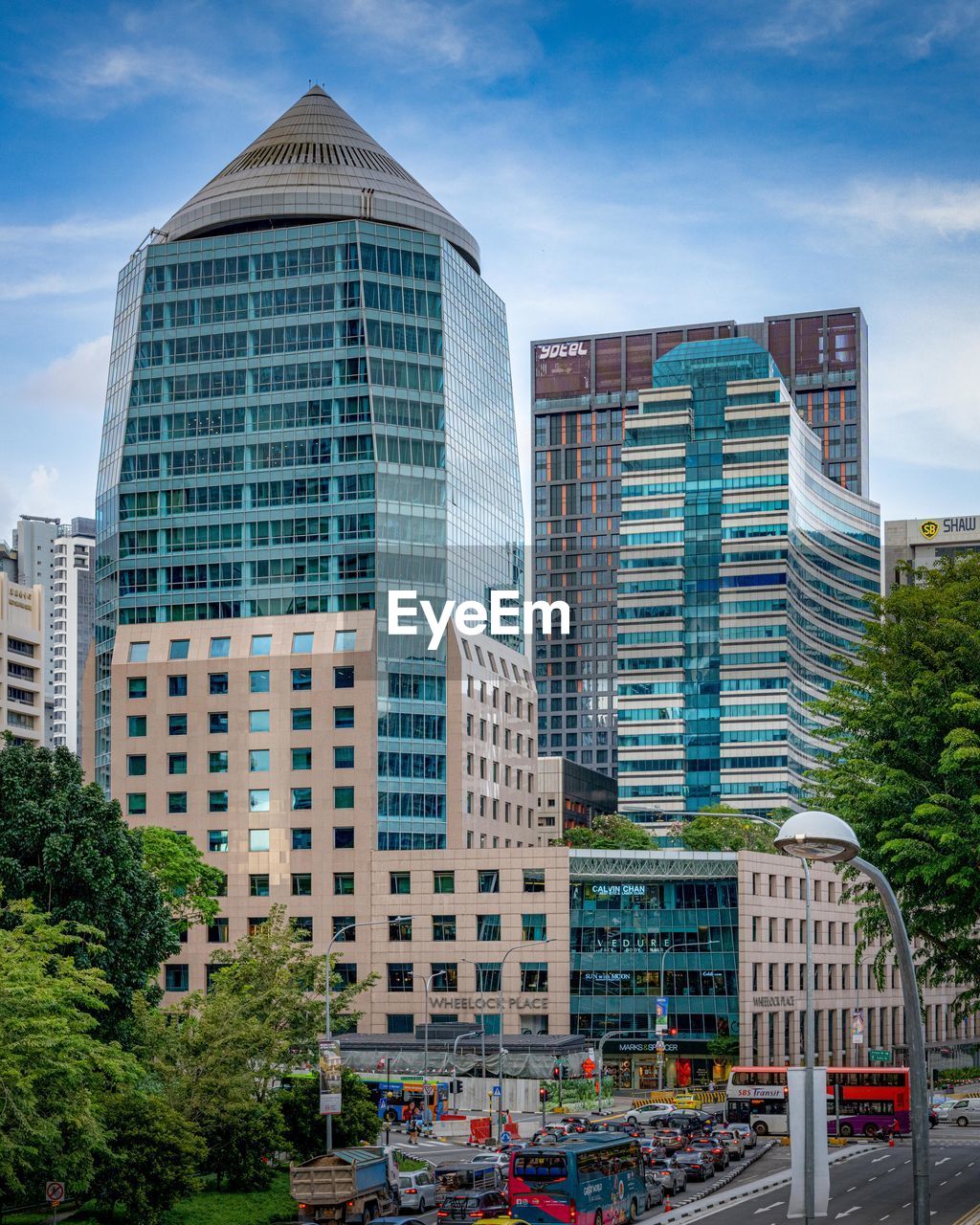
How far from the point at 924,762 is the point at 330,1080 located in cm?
2635

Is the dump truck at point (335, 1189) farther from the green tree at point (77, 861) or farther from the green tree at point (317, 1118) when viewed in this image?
the green tree at point (317, 1118)

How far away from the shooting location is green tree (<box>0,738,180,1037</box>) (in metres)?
66.3

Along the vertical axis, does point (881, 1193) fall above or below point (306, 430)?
below

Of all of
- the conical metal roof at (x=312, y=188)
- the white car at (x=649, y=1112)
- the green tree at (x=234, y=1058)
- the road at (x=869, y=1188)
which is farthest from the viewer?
the conical metal roof at (x=312, y=188)

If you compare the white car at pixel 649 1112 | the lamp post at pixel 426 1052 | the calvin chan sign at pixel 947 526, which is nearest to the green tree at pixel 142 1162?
the white car at pixel 649 1112

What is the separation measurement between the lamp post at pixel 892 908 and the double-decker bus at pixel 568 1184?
91.0 ft

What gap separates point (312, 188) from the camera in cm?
15475

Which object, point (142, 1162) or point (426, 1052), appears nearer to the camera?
point (142, 1162)

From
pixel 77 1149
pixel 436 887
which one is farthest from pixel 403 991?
pixel 77 1149

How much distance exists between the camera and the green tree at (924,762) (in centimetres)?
5422

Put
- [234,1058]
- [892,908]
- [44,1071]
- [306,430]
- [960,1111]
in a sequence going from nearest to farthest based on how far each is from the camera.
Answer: [892,908] → [44,1071] → [234,1058] → [960,1111] → [306,430]

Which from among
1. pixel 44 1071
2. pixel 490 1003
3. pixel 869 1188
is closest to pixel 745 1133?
pixel 869 1188

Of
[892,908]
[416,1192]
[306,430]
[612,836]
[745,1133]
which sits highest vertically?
[306,430]

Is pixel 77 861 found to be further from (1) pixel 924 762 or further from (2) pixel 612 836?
(2) pixel 612 836
